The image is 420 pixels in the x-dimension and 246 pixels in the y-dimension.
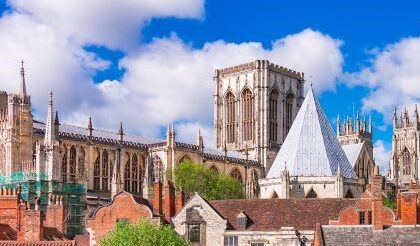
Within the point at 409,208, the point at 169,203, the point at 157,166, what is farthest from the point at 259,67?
the point at 409,208

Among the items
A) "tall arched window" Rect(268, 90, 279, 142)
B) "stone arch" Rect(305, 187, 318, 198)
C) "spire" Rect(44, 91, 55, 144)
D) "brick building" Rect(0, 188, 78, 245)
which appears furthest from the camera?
"tall arched window" Rect(268, 90, 279, 142)

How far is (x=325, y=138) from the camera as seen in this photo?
80562mm

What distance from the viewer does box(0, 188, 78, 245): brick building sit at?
42078 millimetres

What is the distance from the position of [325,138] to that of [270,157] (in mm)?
46274

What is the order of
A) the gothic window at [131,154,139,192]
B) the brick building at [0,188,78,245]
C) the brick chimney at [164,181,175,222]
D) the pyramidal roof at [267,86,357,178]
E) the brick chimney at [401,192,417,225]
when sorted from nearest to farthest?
the brick building at [0,188,78,245] < the brick chimney at [401,192,417,225] < the brick chimney at [164,181,175,222] < the pyramidal roof at [267,86,357,178] < the gothic window at [131,154,139,192]

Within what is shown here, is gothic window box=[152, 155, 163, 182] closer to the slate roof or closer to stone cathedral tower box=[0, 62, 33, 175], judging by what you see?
stone cathedral tower box=[0, 62, 33, 175]

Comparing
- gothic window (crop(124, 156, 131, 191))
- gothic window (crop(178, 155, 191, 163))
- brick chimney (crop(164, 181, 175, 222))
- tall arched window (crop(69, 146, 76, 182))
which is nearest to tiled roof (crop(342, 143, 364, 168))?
gothic window (crop(178, 155, 191, 163))

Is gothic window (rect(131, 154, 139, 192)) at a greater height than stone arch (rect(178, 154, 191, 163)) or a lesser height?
lesser

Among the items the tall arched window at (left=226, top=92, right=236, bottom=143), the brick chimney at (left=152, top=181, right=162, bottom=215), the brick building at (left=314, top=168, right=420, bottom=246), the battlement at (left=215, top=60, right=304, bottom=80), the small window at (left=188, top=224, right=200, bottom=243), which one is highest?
the battlement at (left=215, top=60, right=304, bottom=80)

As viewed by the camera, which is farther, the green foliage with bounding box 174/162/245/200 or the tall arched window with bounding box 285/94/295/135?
the tall arched window with bounding box 285/94/295/135

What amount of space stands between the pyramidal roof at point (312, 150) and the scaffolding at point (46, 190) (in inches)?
737

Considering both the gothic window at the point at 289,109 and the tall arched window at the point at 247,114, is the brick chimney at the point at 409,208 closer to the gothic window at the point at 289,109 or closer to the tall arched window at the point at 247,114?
the tall arched window at the point at 247,114

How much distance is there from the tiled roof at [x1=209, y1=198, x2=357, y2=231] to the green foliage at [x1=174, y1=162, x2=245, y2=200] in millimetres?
39975

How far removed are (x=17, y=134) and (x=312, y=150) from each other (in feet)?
106
